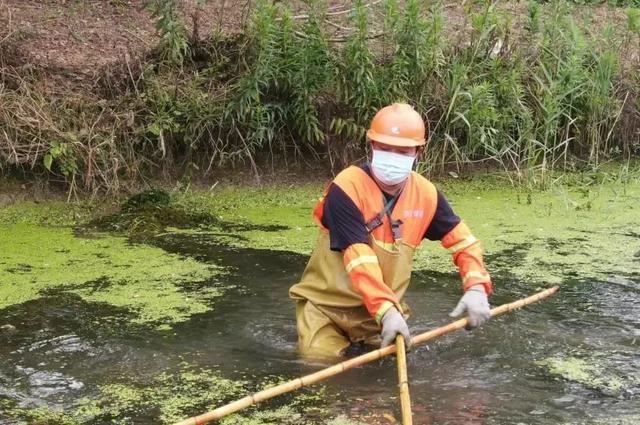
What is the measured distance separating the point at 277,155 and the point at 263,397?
4.20 metres

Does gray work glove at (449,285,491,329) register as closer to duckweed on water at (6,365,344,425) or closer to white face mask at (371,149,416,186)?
white face mask at (371,149,416,186)

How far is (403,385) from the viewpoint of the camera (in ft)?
9.34

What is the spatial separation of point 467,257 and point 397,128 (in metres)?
0.59

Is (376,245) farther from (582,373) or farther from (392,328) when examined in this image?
(582,373)

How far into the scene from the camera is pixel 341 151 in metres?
6.82

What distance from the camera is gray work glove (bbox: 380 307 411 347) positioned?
3.14 metres

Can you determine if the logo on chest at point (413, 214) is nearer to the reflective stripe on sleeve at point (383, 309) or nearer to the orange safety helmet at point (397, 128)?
the orange safety helmet at point (397, 128)

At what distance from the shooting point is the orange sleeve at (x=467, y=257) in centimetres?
350

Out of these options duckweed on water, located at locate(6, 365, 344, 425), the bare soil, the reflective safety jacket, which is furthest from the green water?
the bare soil

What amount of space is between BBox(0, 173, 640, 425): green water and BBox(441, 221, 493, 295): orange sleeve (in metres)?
0.36

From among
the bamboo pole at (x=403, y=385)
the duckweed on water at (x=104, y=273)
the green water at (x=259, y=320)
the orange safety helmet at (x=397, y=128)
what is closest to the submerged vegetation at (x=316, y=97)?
the green water at (x=259, y=320)

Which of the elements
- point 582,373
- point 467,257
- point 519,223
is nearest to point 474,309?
point 467,257

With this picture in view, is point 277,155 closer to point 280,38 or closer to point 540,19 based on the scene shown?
point 280,38

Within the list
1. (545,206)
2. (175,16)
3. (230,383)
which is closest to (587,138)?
(545,206)
